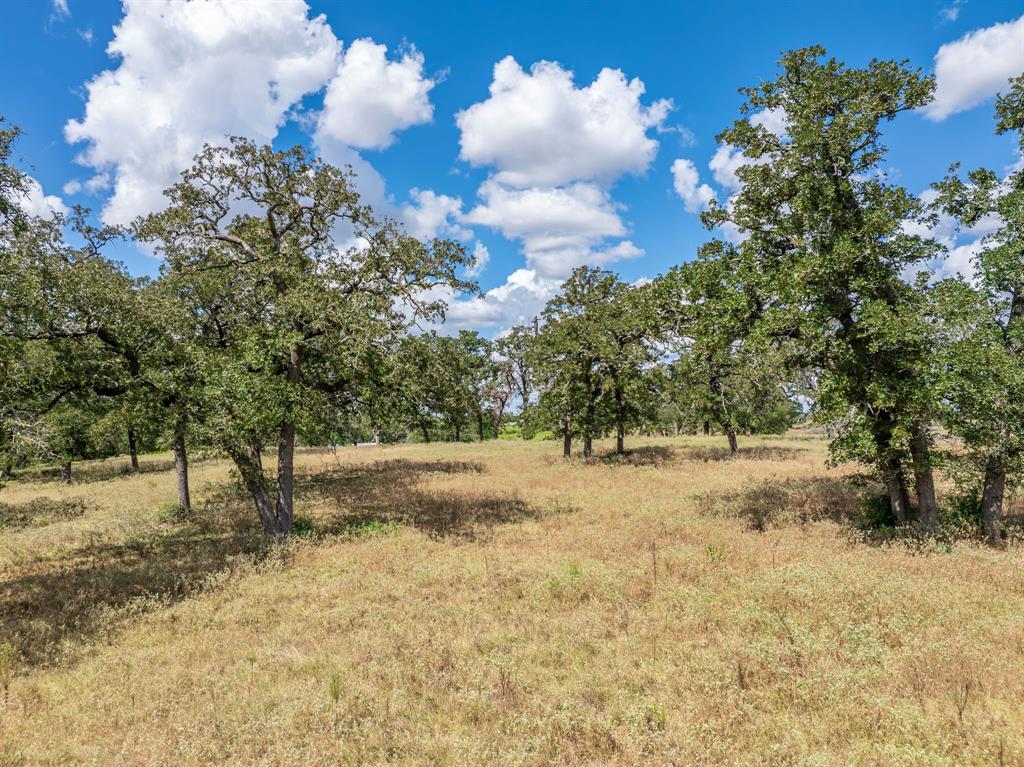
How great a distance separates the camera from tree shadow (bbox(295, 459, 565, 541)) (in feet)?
57.0

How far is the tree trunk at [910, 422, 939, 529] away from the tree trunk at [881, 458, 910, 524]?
0.47 m

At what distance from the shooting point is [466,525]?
56.5 ft

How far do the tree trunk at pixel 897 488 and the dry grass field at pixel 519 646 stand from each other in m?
1.61

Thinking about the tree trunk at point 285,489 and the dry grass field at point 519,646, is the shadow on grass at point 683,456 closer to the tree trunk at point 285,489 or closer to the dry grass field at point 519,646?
the dry grass field at point 519,646

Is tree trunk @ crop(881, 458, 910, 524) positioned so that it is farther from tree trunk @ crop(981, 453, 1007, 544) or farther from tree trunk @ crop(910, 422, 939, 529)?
tree trunk @ crop(981, 453, 1007, 544)

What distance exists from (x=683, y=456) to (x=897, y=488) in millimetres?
20175

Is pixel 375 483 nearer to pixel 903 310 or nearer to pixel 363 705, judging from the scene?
pixel 363 705

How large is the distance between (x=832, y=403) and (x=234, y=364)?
16.5 m

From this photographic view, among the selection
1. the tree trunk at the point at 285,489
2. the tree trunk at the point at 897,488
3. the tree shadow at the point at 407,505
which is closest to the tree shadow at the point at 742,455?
the tree shadow at the point at 407,505

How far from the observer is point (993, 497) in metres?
12.8

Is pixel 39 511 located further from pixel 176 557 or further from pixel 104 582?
pixel 104 582

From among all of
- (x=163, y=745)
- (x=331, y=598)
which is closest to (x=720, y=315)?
(x=331, y=598)

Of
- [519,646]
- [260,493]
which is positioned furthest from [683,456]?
[519,646]

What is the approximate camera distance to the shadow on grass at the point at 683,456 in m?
32.1
